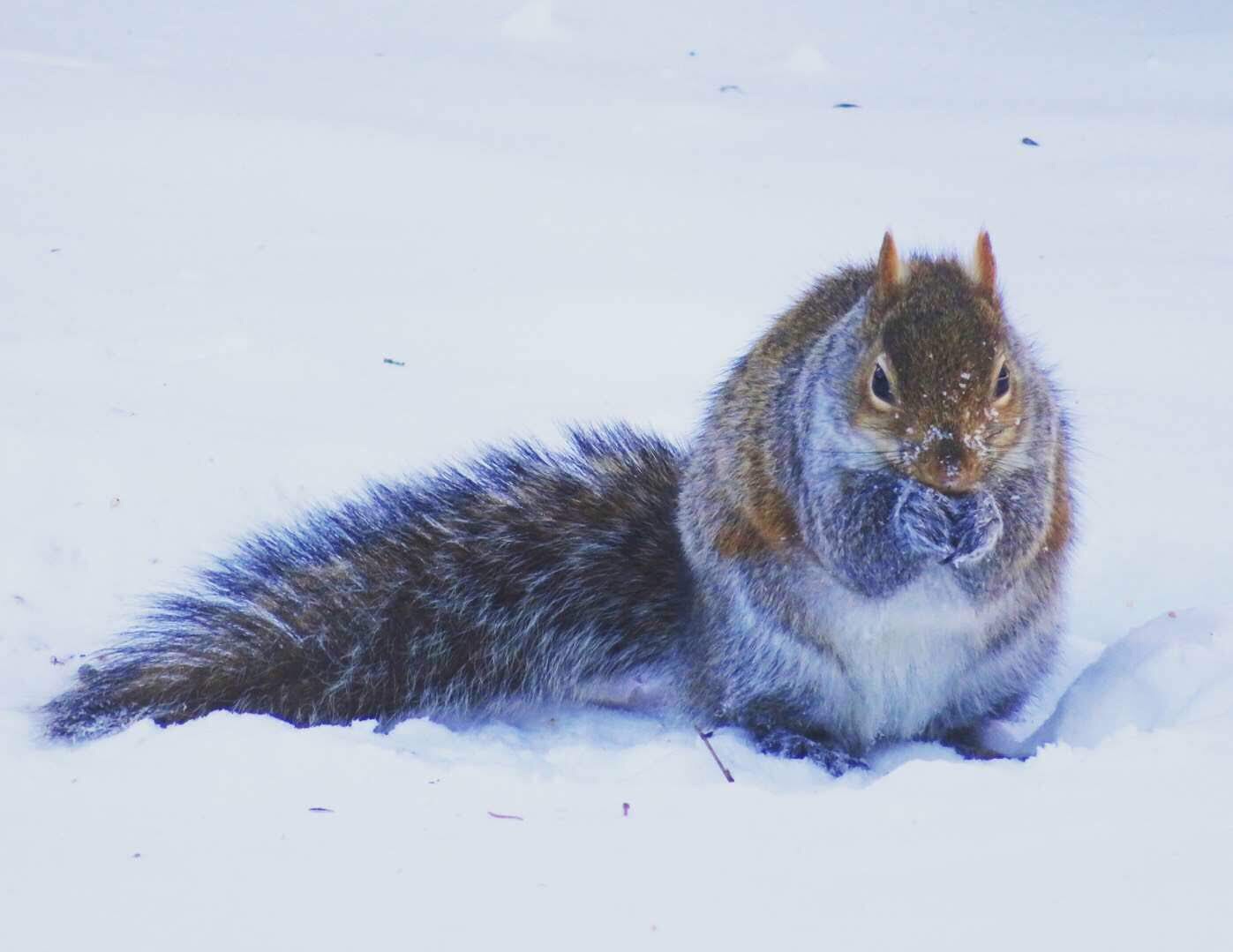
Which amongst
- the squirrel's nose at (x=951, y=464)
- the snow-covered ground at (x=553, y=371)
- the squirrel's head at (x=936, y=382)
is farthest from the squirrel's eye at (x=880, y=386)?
the snow-covered ground at (x=553, y=371)

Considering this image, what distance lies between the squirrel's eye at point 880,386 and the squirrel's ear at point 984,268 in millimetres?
283

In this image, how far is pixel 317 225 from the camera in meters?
4.68

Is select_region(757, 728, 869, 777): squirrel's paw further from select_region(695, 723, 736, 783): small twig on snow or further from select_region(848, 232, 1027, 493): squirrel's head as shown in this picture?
select_region(848, 232, 1027, 493): squirrel's head

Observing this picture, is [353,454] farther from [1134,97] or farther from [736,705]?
[1134,97]

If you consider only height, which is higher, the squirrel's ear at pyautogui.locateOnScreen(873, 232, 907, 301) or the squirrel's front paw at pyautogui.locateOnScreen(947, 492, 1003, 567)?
the squirrel's ear at pyautogui.locateOnScreen(873, 232, 907, 301)

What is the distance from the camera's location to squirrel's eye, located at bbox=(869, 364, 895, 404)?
2.18m

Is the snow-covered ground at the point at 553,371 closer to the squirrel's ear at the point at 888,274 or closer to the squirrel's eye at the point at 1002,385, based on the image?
the squirrel's eye at the point at 1002,385

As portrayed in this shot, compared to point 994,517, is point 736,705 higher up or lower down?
lower down

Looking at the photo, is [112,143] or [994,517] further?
[112,143]

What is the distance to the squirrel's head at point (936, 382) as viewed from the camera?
2125mm

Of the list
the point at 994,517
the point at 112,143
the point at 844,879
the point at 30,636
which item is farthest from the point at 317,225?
the point at 844,879

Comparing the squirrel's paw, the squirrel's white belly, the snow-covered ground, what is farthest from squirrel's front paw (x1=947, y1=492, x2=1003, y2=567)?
the squirrel's paw

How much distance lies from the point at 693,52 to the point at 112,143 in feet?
10.6

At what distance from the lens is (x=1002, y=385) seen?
2197 mm
